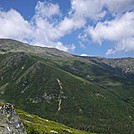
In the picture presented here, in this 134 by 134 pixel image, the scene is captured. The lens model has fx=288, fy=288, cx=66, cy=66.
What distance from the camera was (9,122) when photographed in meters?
53.2

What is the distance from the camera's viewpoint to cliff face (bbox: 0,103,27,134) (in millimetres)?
51734

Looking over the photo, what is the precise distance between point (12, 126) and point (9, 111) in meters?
3.05

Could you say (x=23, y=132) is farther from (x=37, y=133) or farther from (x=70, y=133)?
(x=70, y=133)

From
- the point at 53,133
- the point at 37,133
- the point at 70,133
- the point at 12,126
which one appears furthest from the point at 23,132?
the point at 70,133

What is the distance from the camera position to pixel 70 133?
172m

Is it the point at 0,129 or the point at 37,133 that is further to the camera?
the point at 37,133

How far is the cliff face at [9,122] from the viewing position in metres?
51.7

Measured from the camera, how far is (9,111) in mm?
54406

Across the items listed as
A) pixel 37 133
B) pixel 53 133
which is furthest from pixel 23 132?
pixel 53 133

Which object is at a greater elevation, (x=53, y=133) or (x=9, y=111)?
(x=9, y=111)

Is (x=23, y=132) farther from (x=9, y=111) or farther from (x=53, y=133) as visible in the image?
(x=53, y=133)

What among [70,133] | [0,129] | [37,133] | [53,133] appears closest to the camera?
[0,129]

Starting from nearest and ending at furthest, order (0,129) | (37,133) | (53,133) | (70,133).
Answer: (0,129) → (37,133) → (53,133) → (70,133)

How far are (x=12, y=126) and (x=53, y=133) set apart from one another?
3709 inches
